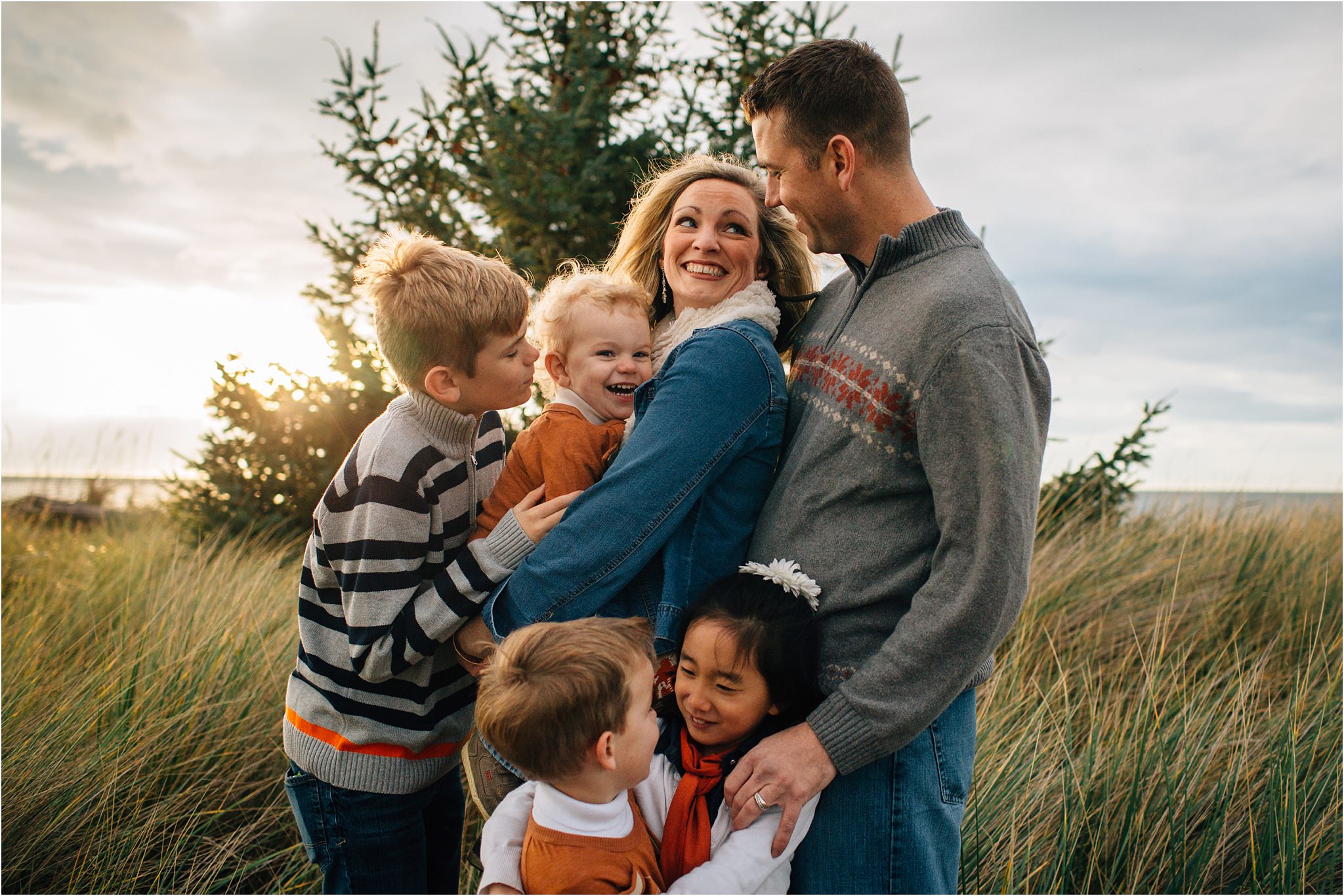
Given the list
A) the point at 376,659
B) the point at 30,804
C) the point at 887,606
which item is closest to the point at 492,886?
the point at 376,659

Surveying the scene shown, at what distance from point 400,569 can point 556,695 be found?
57 cm

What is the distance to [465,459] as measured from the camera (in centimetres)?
214

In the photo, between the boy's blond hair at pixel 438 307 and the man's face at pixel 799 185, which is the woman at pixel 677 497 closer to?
the man's face at pixel 799 185

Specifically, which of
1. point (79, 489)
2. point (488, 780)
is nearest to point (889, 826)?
point (488, 780)

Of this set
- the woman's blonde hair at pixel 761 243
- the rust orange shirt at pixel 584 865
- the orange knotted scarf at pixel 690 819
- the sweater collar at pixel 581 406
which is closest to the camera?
the rust orange shirt at pixel 584 865

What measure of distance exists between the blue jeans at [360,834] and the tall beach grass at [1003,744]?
1101 millimetres

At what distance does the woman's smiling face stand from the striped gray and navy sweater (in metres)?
0.70

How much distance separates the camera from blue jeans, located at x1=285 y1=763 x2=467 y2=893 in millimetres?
2047

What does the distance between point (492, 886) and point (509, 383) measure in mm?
1112

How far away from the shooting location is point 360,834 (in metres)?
2.06

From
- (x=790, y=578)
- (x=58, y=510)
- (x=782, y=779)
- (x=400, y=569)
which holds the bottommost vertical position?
(x=58, y=510)

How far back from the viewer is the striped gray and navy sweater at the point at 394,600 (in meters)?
1.90

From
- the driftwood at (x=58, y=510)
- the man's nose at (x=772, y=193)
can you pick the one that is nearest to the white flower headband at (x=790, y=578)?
the man's nose at (x=772, y=193)

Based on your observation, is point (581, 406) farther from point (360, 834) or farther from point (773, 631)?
point (360, 834)
